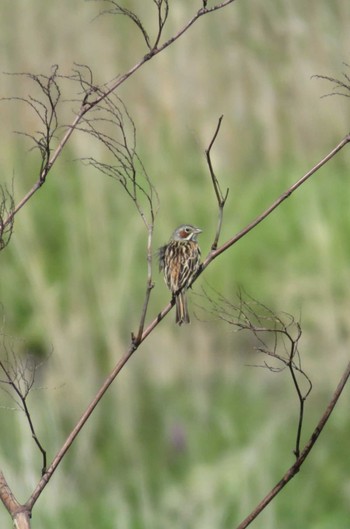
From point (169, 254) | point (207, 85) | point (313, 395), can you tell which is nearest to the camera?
point (169, 254)

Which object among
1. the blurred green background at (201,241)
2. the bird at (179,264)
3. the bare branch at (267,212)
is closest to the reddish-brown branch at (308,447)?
the bare branch at (267,212)

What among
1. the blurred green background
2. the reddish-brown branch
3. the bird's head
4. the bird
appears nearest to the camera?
the reddish-brown branch

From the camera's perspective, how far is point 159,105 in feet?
16.0

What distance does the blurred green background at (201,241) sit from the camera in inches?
177

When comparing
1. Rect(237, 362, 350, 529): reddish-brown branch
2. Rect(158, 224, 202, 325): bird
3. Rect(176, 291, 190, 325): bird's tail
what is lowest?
Rect(237, 362, 350, 529): reddish-brown branch

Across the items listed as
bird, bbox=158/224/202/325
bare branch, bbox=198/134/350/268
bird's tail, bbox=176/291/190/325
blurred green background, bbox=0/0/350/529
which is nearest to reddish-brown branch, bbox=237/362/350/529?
bare branch, bbox=198/134/350/268

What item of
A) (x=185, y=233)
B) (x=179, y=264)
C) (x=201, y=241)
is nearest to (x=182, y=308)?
(x=179, y=264)

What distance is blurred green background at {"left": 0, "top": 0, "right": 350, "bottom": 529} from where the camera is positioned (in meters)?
4.49

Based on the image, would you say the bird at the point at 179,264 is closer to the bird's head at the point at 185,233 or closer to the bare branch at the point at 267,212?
the bird's head at the point at 185,233

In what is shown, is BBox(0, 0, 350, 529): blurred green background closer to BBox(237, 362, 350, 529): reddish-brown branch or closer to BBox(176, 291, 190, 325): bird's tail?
BBox(176, 291, 190, 325): bird's tail

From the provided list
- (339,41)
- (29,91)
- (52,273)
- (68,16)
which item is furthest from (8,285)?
(339,41)

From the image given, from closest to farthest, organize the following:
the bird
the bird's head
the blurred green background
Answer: the bird, the bird's head, the blurred green background

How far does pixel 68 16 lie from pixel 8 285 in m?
1.12

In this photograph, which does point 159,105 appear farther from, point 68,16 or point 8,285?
point 8,285
